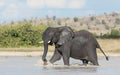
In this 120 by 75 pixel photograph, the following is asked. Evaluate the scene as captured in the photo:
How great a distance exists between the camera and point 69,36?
28781 millimetres

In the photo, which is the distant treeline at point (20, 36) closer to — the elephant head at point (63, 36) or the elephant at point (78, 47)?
the elephant head at point (63, 36)

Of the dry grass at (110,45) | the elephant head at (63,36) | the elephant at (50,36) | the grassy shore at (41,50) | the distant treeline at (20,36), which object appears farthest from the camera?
the distant treeline at (20,36)

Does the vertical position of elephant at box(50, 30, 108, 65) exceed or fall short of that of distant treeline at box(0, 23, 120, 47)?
it exceeds it

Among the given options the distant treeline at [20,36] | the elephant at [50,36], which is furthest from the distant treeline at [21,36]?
the elephant at [50,36]

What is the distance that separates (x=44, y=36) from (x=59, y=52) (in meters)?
1.07

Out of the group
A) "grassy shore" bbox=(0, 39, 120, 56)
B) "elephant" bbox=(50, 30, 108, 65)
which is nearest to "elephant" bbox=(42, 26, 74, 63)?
"elephant" bbox=(50, 30, 108, 65)

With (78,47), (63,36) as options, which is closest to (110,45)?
(78,47)

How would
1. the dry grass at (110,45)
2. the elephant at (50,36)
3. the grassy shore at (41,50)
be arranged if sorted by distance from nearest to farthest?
the elephant at (50,36) → the grassy shore at (41,50) → the dry grass at (110,45)

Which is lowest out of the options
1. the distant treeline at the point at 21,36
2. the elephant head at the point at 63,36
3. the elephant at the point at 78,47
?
the distant treeline at the point at 21,36

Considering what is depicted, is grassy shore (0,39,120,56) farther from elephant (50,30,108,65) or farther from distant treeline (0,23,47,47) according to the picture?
elephant (50,30,108,65)

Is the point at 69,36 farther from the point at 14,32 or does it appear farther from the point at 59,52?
the point at 14,32

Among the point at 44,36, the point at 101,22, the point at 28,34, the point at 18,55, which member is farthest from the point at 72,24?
the point at 44,36

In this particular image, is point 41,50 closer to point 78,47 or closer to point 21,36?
point 21,36

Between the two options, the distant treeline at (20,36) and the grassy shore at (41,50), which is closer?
the grassy shore at (41,50)
